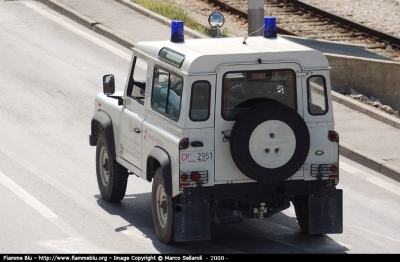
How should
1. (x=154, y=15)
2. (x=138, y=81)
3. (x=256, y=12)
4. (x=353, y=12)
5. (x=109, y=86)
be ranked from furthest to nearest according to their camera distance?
(x=353, y=12) → (x=154, y=15) → (x=256, y=12) → (x=109, y=86) → (x=138, y=81)

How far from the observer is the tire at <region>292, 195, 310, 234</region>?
10.3 meters

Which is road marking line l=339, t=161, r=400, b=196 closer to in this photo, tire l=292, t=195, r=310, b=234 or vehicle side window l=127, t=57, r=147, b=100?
tire l=292, t=195, r=310, b=234

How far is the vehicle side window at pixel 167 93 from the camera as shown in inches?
386

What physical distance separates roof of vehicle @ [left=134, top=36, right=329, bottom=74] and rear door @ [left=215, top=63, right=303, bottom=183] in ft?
0.25

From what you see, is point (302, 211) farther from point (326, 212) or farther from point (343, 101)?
point (343, 101)

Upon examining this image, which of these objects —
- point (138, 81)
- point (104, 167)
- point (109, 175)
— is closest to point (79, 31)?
point (104, 167)

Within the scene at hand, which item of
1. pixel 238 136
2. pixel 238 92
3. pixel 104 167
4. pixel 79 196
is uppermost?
pixel 238 92

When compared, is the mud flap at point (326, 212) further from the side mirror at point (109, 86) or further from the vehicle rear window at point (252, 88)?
the side mirror at point (109, 86)

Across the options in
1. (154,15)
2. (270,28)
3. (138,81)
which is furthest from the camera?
(154,15)

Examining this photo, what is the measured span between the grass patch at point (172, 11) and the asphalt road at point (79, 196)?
3166mm

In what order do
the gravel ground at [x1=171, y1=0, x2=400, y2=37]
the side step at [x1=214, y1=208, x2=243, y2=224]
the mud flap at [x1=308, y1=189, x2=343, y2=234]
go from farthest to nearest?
1. the gravel ground at [x1=171, y1=0, x2=400, y2=37]
2. the mud flap at [x1=308, y1=189, x2=343, y2=234]
3. the side step at [x1=214, y1=208, x2=243, y2=224]

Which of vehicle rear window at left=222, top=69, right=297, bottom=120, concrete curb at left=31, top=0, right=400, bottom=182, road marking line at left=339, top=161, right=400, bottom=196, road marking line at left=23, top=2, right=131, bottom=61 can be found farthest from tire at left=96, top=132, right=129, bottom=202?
road marking line at left=23, top=2, right=131, bottom=61

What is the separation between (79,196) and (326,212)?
367 centimetres

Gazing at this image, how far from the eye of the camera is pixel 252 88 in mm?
9719
